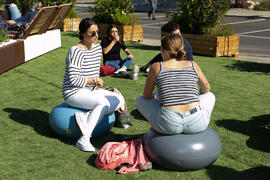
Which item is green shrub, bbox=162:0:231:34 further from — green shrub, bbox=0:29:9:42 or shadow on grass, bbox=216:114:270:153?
shadow on grass, bbox=216:114:270:153

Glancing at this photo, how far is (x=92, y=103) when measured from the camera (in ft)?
19.2

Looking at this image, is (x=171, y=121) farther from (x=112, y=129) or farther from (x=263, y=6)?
(x=263, y=6)

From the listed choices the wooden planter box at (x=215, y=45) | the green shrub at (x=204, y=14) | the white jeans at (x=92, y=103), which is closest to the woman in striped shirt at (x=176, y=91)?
the white jeans at (x=92, y=103)

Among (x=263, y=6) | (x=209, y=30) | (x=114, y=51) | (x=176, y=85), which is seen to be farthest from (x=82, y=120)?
(x=263, y=6)

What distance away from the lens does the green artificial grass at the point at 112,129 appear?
5094mm

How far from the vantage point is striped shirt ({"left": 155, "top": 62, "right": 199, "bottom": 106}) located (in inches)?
192

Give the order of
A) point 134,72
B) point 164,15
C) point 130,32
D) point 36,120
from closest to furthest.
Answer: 1. point 36,120
2. point 134,72
3. point 130,32
4. point 164,15

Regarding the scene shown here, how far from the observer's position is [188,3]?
45.7ft

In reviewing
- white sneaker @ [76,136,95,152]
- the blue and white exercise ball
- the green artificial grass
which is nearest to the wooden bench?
the green artificial grass

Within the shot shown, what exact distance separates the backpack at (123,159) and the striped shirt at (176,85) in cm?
74

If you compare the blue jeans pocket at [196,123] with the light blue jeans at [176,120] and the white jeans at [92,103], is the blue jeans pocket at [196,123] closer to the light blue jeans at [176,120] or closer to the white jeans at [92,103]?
the light blue jeans at [176,120]

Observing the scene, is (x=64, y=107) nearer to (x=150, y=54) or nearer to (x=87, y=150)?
(x=87, y=150)

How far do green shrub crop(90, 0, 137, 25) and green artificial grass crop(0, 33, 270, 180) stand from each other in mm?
5800

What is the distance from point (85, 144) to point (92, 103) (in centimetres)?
57
